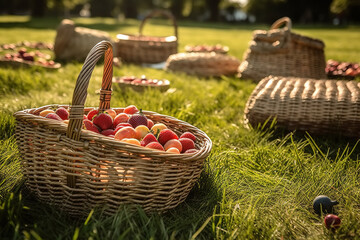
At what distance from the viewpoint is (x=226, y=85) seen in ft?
15.4

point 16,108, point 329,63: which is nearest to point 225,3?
point 329,63

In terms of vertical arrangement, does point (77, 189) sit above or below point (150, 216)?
above

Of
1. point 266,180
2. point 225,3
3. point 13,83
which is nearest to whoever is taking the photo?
point 266,180

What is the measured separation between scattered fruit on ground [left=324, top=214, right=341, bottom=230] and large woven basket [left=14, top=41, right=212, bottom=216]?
645 mm

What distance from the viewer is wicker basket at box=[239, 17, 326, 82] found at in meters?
4.61

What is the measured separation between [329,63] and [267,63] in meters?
1.66

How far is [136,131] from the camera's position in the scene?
1873 millimetres

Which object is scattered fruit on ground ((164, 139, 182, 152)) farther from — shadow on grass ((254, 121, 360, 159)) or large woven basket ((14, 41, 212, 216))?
shadow on grass ((254, 121, 360, 159))

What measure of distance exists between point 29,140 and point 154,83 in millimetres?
2316

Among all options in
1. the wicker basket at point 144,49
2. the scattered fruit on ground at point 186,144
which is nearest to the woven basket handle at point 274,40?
the wicker basket at point 144,49

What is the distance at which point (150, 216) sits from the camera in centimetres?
167

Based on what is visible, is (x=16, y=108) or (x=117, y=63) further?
(x=117, y=63)

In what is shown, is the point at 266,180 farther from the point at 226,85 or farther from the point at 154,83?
the point at 226,85

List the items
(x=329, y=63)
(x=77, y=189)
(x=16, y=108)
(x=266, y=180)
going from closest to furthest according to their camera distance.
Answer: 1. (x=77, y=189)
2. (x=266, y=180)
3. (x=16, y=108)
4. (x=329, y=63)
